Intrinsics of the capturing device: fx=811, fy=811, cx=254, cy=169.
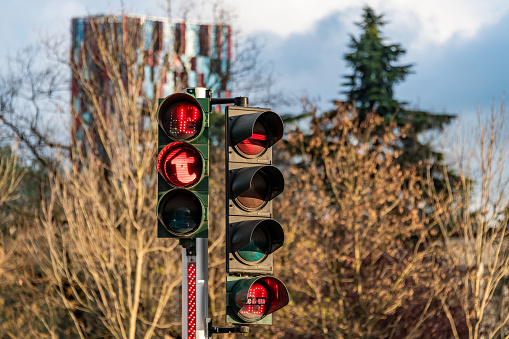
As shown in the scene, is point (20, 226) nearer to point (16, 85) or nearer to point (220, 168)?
point (16, 85)

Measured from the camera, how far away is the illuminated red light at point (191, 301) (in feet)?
17.8

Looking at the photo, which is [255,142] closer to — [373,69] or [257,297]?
[257,297]

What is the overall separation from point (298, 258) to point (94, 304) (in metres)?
5.08

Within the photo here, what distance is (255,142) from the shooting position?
5.49m

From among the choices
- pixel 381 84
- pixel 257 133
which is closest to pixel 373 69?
pixel 381 84

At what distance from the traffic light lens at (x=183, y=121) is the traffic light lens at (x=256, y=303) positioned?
1098 mm

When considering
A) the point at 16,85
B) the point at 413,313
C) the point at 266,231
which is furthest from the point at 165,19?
the point at 266,231

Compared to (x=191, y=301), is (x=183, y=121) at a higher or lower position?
higher

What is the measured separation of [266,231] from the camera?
5328 millimetres

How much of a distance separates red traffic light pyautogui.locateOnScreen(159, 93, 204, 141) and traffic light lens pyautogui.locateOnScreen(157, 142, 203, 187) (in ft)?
0.28

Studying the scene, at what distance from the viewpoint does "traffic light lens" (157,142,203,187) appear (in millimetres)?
5332

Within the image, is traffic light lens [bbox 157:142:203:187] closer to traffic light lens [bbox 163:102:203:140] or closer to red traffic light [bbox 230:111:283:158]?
traffic light lens [bbox 163:102:203:140]

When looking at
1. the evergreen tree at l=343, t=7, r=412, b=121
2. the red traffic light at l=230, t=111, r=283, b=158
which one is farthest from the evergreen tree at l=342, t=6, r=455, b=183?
the red traffic light at l=230, t=111, r=283, b=158

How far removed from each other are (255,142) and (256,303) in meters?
1.08
